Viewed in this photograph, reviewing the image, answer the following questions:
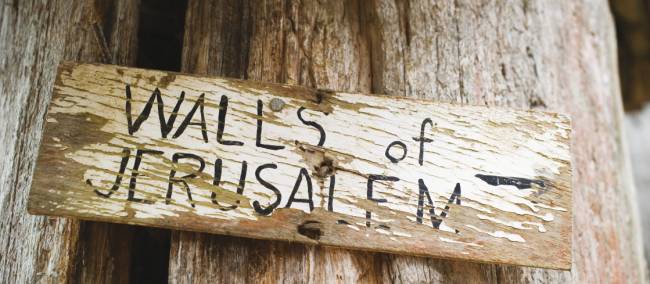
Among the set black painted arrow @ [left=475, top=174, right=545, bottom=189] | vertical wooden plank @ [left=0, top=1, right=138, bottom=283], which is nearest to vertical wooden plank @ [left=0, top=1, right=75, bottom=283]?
vertical wooden plank @ [left=0, top=1, right=138, bottom=283]

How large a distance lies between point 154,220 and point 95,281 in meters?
0.23

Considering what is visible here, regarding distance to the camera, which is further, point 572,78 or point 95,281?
point 572,78

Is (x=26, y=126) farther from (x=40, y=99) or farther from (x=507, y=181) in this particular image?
(x=507, y=181)

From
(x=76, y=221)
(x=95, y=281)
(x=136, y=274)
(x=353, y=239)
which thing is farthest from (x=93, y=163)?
(x=353, y=239)

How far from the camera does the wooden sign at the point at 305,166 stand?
873mm

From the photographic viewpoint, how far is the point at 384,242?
2.90 feet

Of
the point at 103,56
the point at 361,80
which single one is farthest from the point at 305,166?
the point at 103,56

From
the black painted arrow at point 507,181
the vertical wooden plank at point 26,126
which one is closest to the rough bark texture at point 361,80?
the vertical wooden plank at point 26,126

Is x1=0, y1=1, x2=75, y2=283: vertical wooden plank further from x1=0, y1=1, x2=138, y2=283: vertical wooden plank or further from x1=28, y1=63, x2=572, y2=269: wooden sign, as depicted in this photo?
x1=28, y1=63, x2=572, y2=269: wooden sign

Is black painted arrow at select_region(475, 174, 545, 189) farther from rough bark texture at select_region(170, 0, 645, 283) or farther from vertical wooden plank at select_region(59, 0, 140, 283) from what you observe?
vertical wooden plank at select_region(59, 0, 140, 283)

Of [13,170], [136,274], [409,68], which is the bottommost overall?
[136,274]

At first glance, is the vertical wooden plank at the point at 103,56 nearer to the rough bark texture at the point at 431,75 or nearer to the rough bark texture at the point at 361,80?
the rough bark texture at the point at 361,80

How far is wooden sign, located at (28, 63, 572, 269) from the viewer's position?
34.4 inches

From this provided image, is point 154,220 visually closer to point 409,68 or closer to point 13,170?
point 13,170
